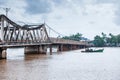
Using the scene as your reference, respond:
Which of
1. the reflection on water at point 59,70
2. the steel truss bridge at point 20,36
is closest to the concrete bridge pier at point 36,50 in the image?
the steel truss bridge at point 20,36

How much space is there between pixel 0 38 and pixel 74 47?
125m

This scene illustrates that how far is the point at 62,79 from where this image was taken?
3803 cm

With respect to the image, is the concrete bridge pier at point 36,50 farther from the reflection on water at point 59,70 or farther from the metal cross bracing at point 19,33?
the reflection on water at point 59,70

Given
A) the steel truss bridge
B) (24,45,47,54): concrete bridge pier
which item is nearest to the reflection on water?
the steel truss bridge

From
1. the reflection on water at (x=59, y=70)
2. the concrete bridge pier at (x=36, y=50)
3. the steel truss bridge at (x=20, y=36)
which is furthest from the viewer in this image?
the concrete bridge pier at (x=36, y=50)

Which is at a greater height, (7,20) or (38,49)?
(7,20)

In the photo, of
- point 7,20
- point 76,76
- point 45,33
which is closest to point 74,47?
point 45,33

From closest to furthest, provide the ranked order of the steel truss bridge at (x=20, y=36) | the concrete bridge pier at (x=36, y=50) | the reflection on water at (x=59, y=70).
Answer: the reflection on water at (x=59, y=70), the steel truss bridge at (x=20, y=36), the concrete bridge pier at (x=36, y=50)

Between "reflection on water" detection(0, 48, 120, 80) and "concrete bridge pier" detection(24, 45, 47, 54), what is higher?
"concrete bridge pier" detection(24, 45, 47, 54)

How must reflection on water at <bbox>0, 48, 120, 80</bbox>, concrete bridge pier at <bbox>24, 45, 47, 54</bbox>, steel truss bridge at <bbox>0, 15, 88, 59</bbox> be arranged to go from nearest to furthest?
reflection on water at <bbox>0, 48, 120, 80</bbox>, steel truss bridge at <bbox>0, 15, 88, 59</bbox>, concrete bridge pier at <bbox>24, 45, 47, 54</bbox>

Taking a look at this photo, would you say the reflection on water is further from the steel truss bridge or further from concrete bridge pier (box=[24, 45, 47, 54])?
concrete bridge pier (box=[24, 45, 47, 54])

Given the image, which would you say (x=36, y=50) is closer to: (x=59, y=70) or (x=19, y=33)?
(x=19, y=33)

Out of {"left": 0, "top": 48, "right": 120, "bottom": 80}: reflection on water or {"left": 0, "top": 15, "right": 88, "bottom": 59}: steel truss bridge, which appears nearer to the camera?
{"left": 0, "top": 48, "right": 120, "bottom": 80}: reflection on water

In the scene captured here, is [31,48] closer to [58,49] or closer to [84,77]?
[58,49]
